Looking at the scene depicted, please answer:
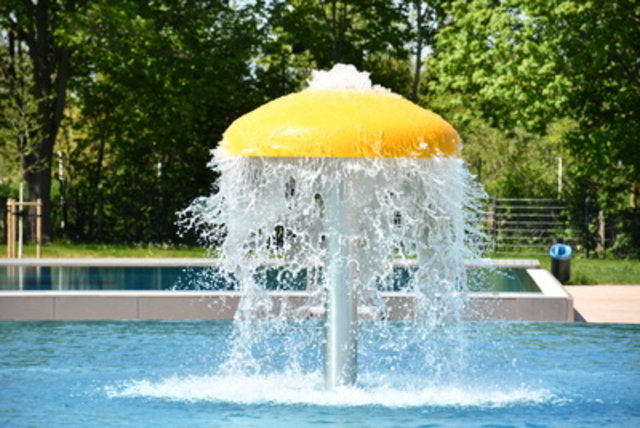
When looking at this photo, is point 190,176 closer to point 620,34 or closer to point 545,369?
point 620,34

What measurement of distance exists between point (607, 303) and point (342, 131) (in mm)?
9750

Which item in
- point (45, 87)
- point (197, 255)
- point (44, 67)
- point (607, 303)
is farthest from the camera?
point (45, 87)

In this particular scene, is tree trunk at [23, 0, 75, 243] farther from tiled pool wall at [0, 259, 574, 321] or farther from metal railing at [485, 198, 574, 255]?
tiled pool wall at [0, 259, 574, 321]

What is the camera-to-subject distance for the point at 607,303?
1650 centimetres

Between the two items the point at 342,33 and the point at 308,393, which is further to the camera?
the point at 342,33

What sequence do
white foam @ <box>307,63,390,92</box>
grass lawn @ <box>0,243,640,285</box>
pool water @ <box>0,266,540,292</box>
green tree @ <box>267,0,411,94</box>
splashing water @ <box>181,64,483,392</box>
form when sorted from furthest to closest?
green tree @ <box>267,0,411,94</box>
grass lawn @ <box>0,243,640,285</box>
pool water @ <box>0,266,540,292</box>
white foam @ <box>307,63,390,92</box>
splashing water @ <box>181,64,483,392</box>

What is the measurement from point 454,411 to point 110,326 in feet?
19.7

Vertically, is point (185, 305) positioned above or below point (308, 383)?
above

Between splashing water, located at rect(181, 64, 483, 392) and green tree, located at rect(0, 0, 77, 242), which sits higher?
green tree, located at rect(0, 0, 77, 242)

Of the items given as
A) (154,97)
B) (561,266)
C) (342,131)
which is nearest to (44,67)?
(154,97)

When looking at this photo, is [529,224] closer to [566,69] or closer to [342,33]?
[566,69]

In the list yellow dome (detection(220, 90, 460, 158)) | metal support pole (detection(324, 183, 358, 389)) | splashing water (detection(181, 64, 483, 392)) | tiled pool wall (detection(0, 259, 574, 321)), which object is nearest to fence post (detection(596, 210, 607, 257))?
tiled pool wall (detection(0, 259, 574, 321))

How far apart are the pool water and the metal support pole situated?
Answer: 26.0 feet

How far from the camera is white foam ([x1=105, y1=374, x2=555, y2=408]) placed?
8.41 meters
